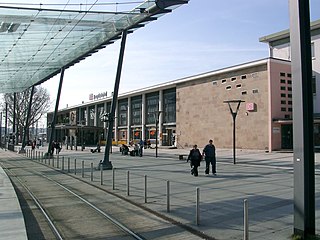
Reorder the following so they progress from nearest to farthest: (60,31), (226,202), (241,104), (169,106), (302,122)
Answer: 1. (302,122)
2. (226,202)
3. (60,31)
4. (241,104)
5. (169,106)

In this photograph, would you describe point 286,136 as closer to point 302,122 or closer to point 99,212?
point 99,212

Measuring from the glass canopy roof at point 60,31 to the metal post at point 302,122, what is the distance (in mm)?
11908

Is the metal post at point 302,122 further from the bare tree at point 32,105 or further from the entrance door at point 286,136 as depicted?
the bare tree at point 32,105

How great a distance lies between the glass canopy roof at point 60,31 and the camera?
19.6 m

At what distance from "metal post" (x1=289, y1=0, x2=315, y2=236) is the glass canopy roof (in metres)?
11.9

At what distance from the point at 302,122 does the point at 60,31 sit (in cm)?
1952

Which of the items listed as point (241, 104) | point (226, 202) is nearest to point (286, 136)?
point (241, 104)

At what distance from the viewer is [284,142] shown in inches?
1597

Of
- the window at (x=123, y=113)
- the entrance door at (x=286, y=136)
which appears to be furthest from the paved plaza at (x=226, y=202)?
the window at (x=123, y=113)

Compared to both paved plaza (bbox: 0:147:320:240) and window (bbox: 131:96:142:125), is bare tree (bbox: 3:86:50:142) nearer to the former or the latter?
window (bbox: 131:96:142:125)

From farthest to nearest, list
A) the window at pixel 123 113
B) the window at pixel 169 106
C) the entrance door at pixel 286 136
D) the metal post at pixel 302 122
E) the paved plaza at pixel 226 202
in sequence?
the window at pixel 123 113 → the window at pixel 169 106 → the entrance door at pixel 286 136 → the paved plaza at pixel 226 202 → the metal post at pixel 302 122

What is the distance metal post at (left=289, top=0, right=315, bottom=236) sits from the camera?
21.5ft

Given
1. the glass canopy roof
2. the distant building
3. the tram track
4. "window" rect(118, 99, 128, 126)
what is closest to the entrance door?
the distant building

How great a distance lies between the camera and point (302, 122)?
6.62 metres
